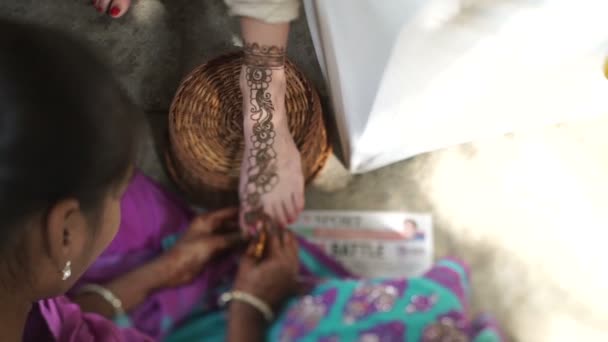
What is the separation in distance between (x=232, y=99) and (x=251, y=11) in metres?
0.20

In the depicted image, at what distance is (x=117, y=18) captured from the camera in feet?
3.87

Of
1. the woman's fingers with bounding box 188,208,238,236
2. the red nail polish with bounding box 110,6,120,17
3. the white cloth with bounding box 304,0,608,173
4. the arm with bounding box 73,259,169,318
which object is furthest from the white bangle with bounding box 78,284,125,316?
the red nail polish with bounding box 110,6,120,17

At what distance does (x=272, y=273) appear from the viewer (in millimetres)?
864

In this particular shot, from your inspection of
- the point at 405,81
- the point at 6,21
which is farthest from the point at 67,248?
the point at 405,81

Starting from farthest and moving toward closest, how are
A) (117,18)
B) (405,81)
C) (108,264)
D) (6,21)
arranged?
(117,18) → (108,264) → (405,81) → (6,21)

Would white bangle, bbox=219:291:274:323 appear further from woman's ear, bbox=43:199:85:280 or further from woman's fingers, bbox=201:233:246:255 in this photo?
woman's ear, bbox=43:199:85:280

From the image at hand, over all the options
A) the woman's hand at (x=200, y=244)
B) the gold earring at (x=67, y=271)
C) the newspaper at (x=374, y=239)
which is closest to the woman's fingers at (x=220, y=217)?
the woman's hand at (x=200, y=244)

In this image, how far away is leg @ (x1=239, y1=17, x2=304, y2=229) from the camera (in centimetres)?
89

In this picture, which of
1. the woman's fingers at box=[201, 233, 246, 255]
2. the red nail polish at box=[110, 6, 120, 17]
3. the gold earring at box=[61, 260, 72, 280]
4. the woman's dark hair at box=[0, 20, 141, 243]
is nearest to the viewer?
the woman's dark hair at box=[0, 20, 141, 243]

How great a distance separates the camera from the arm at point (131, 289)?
86 centimetres

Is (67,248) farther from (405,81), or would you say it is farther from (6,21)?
(405,81)

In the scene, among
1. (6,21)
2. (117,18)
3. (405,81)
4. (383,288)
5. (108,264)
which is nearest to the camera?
(6,21)

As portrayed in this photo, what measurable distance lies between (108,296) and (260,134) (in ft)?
1.18

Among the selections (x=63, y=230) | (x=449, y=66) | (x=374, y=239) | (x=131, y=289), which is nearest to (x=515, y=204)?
(x=374, y=239)
